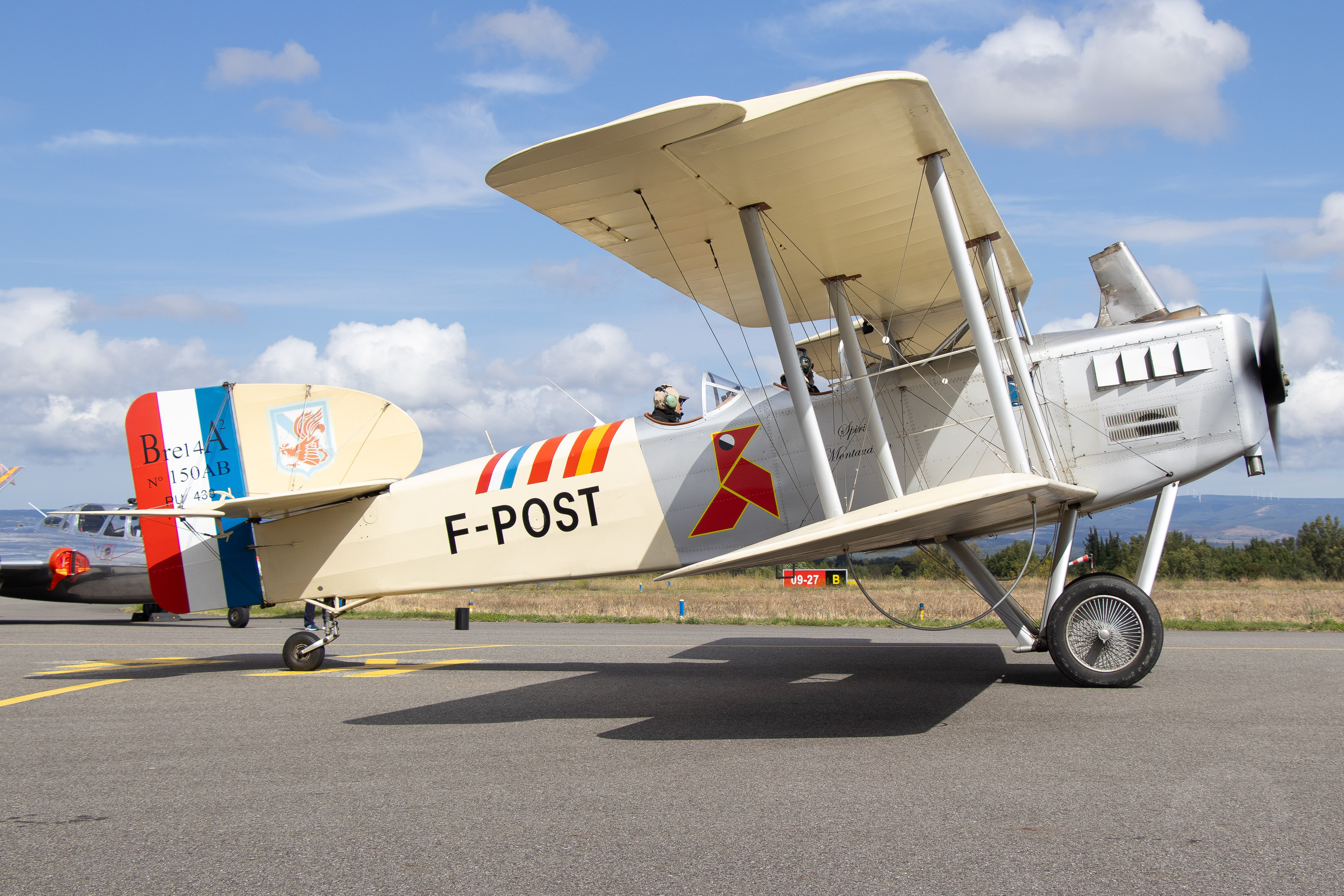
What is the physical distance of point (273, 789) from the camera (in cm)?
473

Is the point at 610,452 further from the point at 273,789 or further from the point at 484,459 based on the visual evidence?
the point at 273,789

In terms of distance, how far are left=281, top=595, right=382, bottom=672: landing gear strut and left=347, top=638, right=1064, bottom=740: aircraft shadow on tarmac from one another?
172cm

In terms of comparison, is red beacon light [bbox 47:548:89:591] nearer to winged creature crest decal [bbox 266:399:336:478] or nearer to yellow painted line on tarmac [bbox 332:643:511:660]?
yellow painted line on tarmac [bbox 332:643:511:660]

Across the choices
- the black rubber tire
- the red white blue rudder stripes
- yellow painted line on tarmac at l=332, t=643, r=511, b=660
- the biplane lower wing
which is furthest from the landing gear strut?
the biplane lower wing

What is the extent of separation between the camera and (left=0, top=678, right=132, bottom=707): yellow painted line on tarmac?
802 cm

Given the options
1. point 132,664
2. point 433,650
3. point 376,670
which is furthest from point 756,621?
point 132,664

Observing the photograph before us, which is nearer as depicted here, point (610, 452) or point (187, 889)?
point (187, 889)

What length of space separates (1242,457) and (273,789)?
7.72 metres

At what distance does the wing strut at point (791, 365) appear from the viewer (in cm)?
700

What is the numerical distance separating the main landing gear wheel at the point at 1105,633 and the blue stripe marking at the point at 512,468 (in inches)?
211

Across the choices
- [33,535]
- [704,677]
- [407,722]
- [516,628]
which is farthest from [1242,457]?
[33,535]

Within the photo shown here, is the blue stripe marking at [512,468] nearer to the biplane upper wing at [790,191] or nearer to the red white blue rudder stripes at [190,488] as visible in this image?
the biplane upper wing at [790,191]

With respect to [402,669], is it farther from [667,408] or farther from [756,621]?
[756,621]

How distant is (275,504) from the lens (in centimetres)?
948
